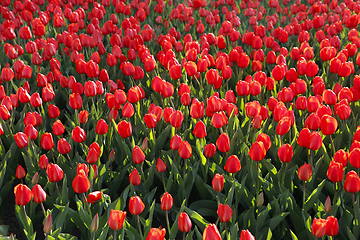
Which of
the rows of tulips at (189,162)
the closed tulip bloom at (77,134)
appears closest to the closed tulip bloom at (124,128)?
the rows of tulips at (189,162)

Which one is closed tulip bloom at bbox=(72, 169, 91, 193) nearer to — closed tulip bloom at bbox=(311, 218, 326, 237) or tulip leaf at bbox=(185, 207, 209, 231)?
tulip leaf at bbox=(185, 207, 209, 231)

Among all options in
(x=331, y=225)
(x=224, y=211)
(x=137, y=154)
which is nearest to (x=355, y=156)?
(x=331, y=225)

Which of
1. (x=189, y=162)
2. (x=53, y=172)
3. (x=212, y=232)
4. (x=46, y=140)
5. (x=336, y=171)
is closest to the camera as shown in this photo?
(x=212, y=232)

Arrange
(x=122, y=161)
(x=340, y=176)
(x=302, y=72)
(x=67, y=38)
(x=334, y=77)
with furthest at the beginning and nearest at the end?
(x=67, y=38), (x=334, y=77), (x=302, y=72), (x=122, y=161), (x=340, y=176)

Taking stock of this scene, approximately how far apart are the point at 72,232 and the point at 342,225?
1583 mm

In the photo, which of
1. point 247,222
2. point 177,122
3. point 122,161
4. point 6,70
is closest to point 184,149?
point 177,122

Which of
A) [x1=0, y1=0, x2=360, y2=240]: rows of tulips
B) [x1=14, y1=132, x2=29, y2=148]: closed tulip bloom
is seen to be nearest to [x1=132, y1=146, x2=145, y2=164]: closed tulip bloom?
[x1=0, y1=0, x2=360, y2=240]: rows of tulips

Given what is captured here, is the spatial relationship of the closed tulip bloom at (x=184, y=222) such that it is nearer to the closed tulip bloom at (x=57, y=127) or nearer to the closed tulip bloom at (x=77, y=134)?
the closed tulip bloom at (x=77, y=134)

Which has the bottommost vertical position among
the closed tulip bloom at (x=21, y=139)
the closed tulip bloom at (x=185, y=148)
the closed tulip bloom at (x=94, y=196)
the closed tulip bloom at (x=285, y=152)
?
the closed tulip bloom at (x=94, y=196)

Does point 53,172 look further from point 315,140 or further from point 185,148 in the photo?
point 315,140

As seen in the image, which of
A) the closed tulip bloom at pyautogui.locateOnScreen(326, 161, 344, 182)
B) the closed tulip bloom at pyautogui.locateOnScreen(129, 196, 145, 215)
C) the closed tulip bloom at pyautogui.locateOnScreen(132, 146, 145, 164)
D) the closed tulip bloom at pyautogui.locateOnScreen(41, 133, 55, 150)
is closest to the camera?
the closed tulip bloom at pyautogui.locateOnScreen(129, 196, 145, 215)

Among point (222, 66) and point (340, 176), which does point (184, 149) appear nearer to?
point (340, 176)

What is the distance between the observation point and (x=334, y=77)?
3.62 metres

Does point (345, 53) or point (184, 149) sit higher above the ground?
point (345, 53)
